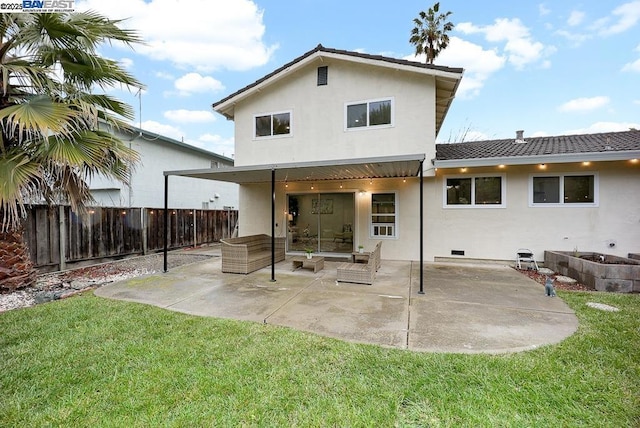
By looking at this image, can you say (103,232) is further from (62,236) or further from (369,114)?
(369,114)

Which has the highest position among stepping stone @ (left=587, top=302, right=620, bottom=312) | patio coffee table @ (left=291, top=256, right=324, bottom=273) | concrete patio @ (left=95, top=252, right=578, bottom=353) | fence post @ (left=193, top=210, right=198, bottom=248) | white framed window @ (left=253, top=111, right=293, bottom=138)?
white framed window @ (left=253, top=111, right=293, bottom=138)

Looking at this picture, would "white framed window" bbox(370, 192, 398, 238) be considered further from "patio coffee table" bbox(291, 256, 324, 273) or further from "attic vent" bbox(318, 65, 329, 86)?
"attic vent" bbox(318, 65, 329, 86)

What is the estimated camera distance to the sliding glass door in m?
10.5

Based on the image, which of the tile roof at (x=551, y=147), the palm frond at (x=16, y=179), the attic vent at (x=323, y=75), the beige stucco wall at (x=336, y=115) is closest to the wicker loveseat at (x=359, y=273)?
the beige stucco wall at (x=336, y=115)

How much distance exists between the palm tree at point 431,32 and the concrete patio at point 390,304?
52.6 ft

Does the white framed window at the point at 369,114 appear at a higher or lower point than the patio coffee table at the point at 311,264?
higher

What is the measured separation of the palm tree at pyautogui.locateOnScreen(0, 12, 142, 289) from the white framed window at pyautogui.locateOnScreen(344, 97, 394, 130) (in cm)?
610

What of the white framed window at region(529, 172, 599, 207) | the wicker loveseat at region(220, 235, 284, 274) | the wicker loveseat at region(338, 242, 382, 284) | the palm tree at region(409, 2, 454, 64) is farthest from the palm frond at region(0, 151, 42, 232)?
the palm tree at region(409, 2, 454, 64)

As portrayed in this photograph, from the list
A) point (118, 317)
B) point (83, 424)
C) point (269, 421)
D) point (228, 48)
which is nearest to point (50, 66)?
point (118, 317)

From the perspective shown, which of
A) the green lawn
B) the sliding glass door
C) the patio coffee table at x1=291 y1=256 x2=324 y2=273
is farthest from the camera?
the sliding glass door

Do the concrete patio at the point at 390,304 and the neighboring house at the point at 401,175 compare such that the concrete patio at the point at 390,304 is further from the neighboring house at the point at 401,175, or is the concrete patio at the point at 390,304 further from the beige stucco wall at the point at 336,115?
the beige stucco wall at the point at 336,115

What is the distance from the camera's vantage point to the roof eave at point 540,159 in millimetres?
7309

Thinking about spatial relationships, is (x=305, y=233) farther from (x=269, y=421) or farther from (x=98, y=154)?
(x=269, y=421)

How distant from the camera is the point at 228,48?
15641 mm
